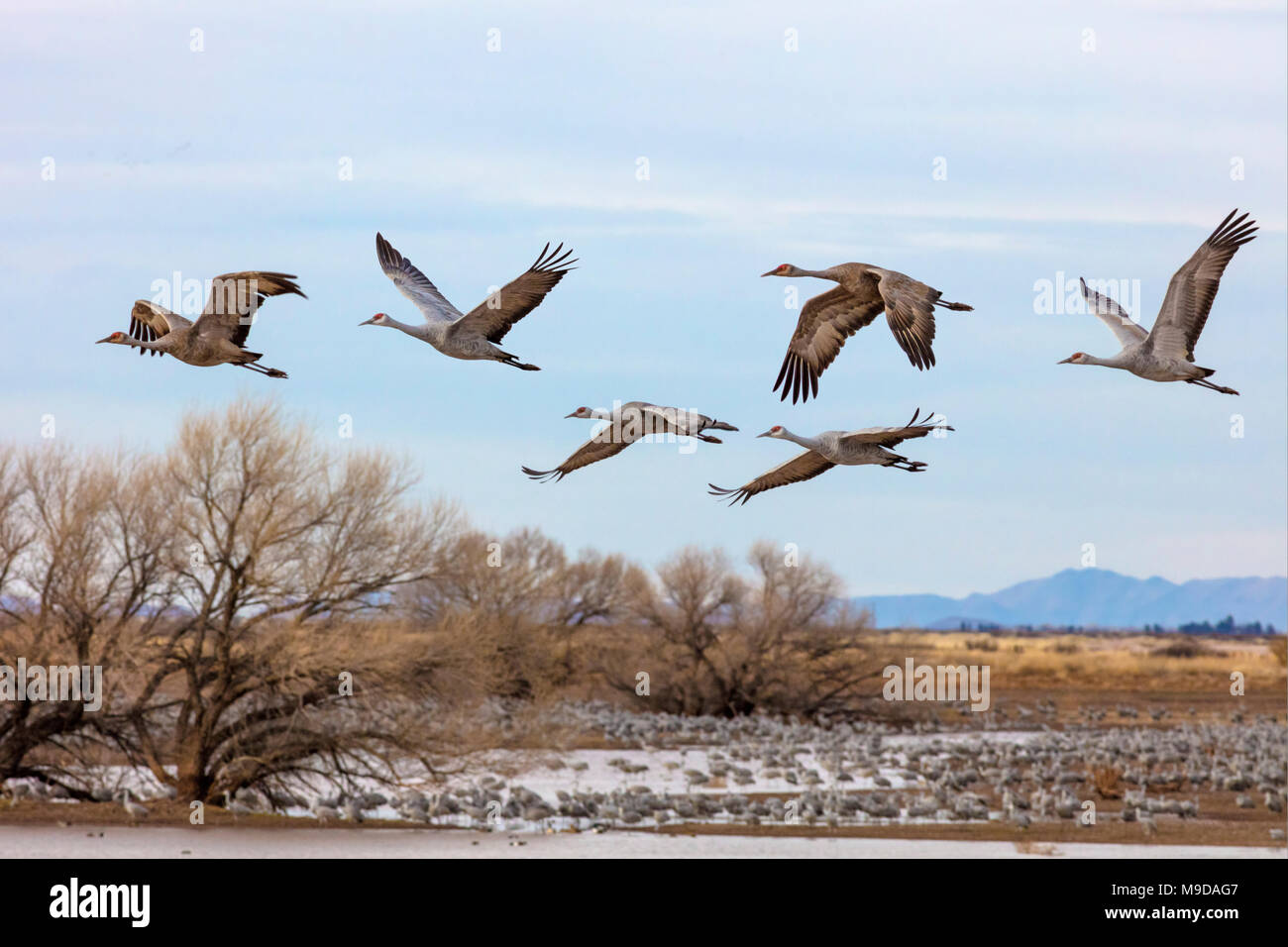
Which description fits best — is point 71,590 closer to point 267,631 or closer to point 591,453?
point 267,631

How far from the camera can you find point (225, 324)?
1546cm

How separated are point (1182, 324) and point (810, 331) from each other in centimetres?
356

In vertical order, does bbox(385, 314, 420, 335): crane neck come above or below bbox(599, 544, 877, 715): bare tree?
above

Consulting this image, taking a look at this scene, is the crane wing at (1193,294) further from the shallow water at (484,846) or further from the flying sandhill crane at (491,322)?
the shallow water at (484,846)

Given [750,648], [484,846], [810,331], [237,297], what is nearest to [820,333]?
[810,331]

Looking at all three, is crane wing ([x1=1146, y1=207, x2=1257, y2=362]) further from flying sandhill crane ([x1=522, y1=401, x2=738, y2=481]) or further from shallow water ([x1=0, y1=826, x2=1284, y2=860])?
shallow water ([x1=0, y1=826, x2=1284, y2=860])

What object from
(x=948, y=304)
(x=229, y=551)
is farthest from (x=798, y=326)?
(x=229, y=551)

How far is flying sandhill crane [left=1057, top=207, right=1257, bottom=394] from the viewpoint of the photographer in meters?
14.9

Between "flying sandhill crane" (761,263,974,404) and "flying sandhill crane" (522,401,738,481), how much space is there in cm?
193

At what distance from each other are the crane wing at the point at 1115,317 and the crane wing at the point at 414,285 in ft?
20.3

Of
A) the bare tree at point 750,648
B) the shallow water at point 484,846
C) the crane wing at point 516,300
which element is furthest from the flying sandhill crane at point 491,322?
the bare tree at point 750,648

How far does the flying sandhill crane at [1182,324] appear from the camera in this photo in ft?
48.9

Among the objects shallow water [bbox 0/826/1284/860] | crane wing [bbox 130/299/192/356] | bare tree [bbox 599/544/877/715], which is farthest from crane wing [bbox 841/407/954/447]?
bare tree [bbox 599/544/877/715]
